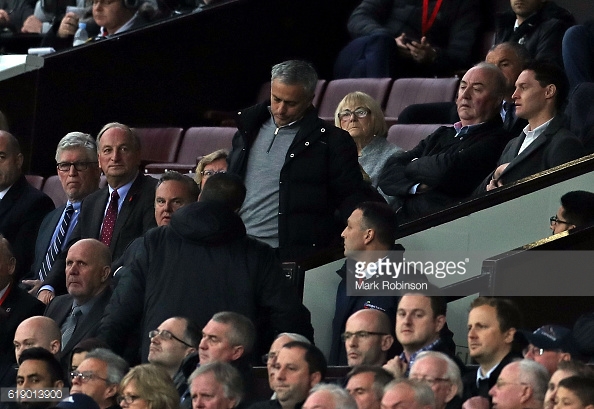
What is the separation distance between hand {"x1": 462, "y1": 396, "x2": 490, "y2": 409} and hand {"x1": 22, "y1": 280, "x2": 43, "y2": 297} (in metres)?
3.12

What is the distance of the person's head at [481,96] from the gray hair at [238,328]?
1.84 meters

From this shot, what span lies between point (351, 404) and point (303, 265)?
169 cm

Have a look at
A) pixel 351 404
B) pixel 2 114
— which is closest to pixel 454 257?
pixel 351 404

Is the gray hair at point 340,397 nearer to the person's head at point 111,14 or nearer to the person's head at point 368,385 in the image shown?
the person's head at point 368,385

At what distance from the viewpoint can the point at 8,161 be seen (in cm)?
930

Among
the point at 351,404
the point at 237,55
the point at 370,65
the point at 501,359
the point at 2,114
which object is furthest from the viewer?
the point at 237,55

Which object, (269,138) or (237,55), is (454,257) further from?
(237,55)

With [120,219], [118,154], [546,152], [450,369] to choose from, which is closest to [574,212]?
[546,152]

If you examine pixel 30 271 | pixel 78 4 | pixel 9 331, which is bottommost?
pixel 9 331

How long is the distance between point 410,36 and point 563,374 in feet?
19.3

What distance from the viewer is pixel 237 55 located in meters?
12.2

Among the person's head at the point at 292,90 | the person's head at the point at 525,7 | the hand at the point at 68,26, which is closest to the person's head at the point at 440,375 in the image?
the person's head at the point at 292,90

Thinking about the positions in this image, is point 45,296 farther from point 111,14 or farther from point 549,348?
point 111,14

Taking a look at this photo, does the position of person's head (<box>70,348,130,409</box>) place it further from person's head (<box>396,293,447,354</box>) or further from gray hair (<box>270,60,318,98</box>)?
gray hair (<box>270,60,318,98</box>)
